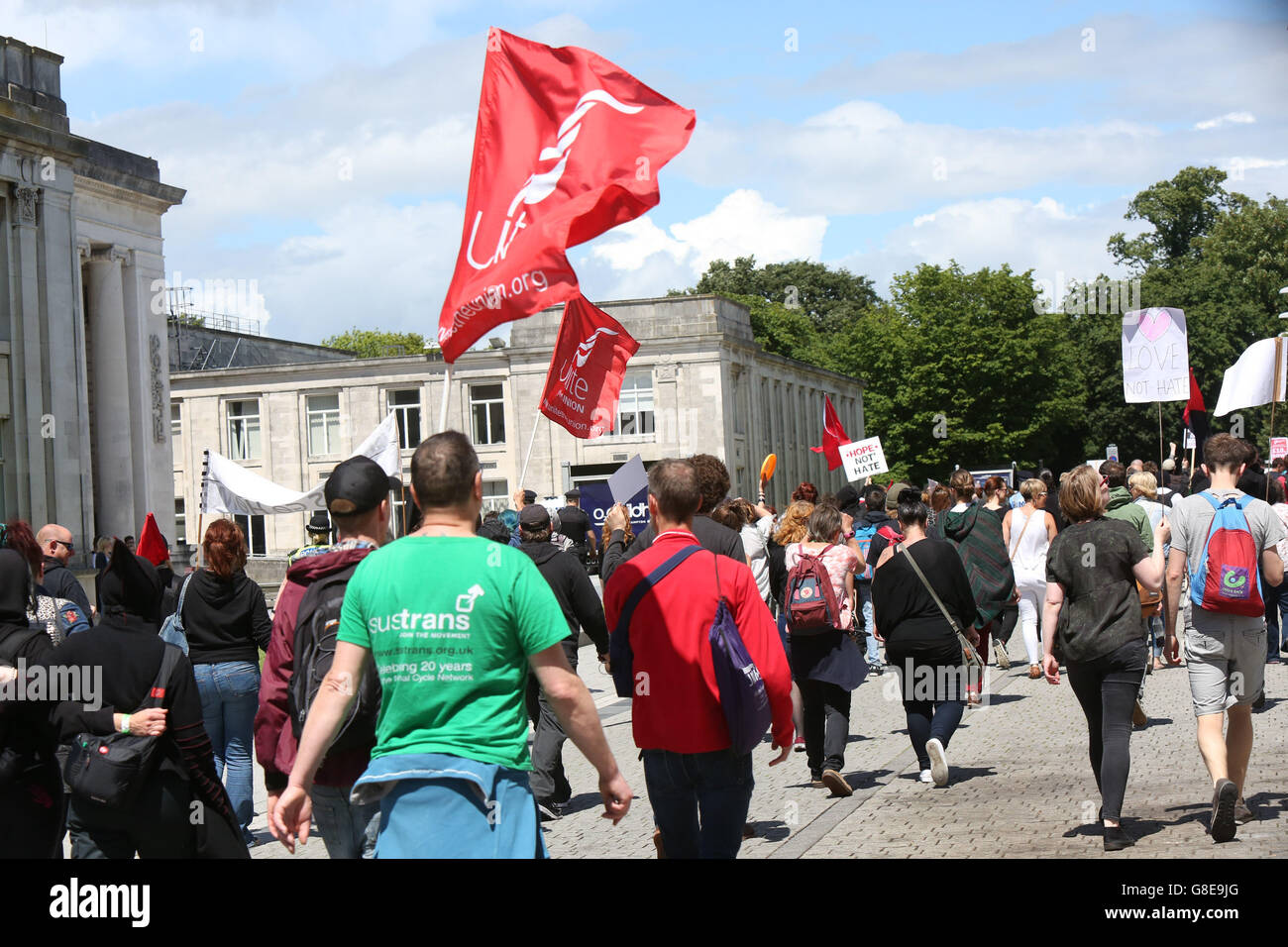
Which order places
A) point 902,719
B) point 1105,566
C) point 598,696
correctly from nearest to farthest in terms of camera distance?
point 1105,566
point 902,719
point 598,696

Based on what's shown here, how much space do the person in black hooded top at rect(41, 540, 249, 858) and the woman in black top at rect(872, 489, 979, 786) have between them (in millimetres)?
5268

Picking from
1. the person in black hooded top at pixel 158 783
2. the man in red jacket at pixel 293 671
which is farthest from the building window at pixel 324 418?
the man in red jacket at pixel 293 671

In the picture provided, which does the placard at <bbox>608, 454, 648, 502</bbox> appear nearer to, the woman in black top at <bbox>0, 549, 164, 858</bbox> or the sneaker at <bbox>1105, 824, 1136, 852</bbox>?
the sneaker at <bbox>1105, 824, 1136, 852</bbox>

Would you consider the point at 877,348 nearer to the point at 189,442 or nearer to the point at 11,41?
the point at 189,442

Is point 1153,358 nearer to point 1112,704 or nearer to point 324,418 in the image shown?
point 1112,704

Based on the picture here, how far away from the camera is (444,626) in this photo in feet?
14.3

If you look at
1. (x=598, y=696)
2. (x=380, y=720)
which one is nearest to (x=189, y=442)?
(x=598, y=696)

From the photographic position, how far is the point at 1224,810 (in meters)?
7.37

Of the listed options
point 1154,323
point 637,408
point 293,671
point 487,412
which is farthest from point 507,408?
point 293,671

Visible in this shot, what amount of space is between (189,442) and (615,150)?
59.5 metres

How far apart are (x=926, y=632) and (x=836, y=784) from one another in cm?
115

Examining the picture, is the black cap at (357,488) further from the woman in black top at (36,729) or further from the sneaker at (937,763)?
the sneaker at (937,763)

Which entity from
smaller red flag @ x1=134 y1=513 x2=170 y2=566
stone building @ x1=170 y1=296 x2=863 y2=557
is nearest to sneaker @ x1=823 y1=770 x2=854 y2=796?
smaller red flag @ x1=134 y1=513 x2=170 y2=566
